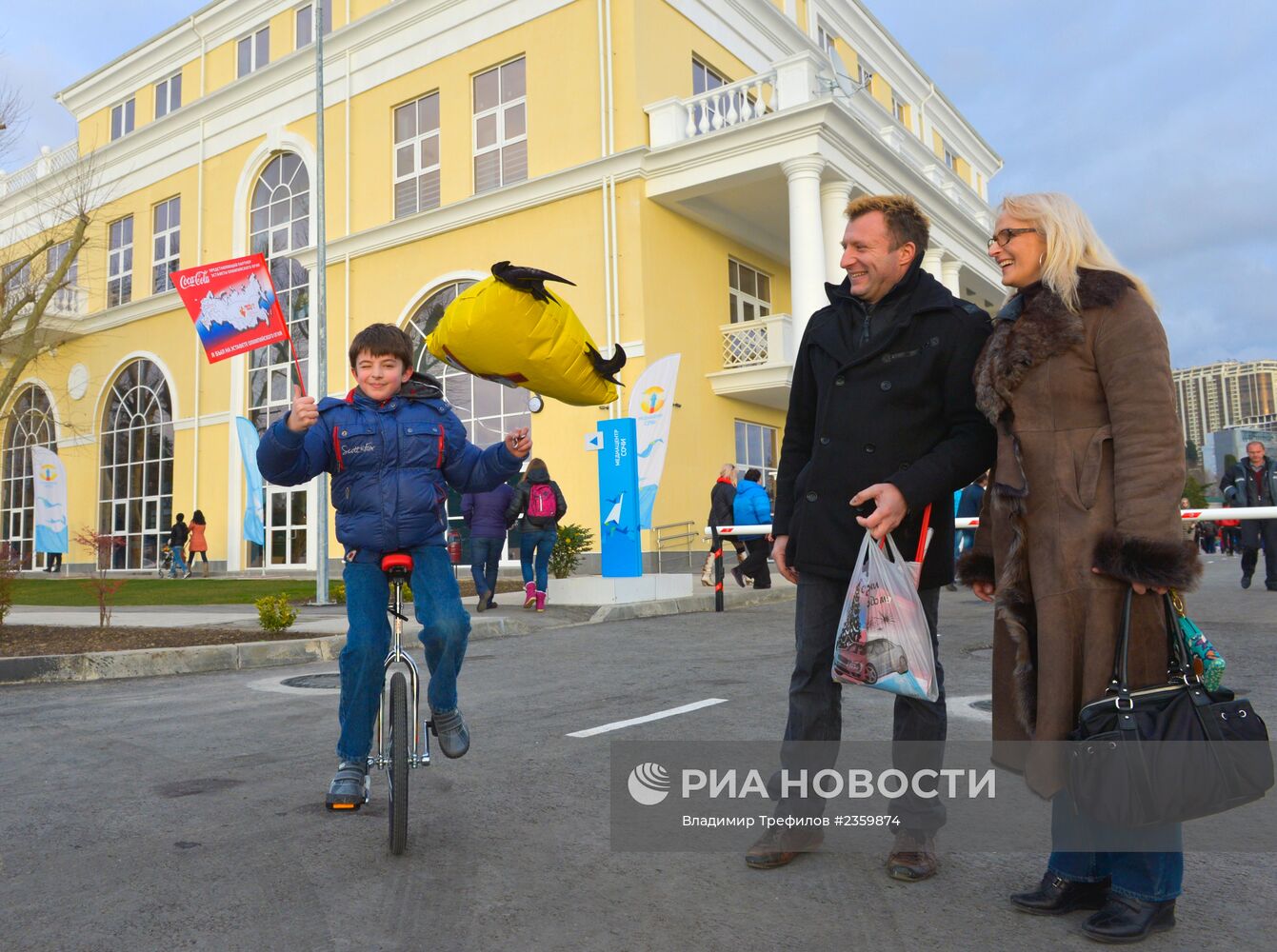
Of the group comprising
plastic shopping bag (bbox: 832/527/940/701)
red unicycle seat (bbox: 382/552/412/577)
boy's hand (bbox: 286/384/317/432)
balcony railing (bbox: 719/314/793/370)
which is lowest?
plastic shopping bag (bbox: 832/527/940/701)

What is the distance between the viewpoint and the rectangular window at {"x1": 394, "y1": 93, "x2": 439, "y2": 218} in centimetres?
2362

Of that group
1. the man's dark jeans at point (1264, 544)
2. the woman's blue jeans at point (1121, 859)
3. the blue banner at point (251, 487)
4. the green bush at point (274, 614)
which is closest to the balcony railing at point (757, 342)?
the man's dark jeans at point (1264, 544)

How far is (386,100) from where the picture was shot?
24328 millimetres

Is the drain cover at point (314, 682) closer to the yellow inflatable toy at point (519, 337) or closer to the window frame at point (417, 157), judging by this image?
the yellow inflatable toy at point (519, 337)

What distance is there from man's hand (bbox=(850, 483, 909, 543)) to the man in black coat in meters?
0.01

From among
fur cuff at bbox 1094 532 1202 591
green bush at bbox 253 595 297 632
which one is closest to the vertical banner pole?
green bush at bbox 253 595 297 632

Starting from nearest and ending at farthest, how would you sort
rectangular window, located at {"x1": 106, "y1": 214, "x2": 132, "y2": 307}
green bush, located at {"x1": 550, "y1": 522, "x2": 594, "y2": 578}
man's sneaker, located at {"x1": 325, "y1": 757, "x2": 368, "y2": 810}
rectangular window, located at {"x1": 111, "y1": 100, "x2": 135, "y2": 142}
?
man's sneaker, located at {"x1": 325, "y1": 757, "x2": 368, "y2": 810}
green bush, located at {"x1": 550, "y1": 522, "x2": 594, "y2": 578}
rectangular window, located at {"x1": 106, "y1": 214, "x2": 132, "y2": 307}
rectangular window, located at {"x1": 111, "y1": 100, "x2": 135, "y2": 142}

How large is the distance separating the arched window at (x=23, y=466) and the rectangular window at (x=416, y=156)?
1782 cm

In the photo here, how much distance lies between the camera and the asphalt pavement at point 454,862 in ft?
8.79

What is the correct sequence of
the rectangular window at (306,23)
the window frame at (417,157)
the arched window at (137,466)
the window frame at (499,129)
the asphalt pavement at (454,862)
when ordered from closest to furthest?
the asphalt pavement at (454,862)
the window frame at (499,129)
the window frame at (417,157)
the rectangular window at (306,23)
the arched window at (137,466)

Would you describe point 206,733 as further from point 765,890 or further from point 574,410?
point 574,410

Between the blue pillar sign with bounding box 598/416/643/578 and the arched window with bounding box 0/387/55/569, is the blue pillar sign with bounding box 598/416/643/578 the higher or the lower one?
the lower one

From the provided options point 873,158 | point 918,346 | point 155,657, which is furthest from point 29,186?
point 918,346

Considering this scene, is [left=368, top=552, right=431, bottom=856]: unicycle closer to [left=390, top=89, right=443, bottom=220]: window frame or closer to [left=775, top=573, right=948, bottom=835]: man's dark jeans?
[left=775, top=573, right=948, bottom=835]: man's dark jeans
